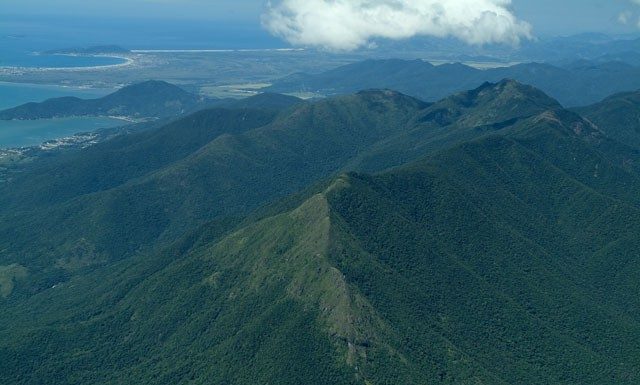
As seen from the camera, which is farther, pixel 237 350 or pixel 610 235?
pixel 610 235

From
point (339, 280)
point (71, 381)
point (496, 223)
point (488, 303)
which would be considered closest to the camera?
point (339, 280)

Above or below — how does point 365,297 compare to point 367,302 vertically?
above

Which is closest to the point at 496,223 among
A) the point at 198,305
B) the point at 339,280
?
the point at 339,280

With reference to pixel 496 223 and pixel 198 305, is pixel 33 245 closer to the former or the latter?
pixel 198 305

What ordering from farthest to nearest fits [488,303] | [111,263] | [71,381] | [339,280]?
1. [111,263]
2. [488,303]
3. [71,381]
4. [339,280]

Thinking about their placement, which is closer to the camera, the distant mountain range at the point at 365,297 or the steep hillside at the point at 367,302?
the steep hillside at the point at 367,302

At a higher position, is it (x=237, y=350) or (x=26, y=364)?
(x=237, y=350)

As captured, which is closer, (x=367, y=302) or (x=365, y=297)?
(x=367, y=302)

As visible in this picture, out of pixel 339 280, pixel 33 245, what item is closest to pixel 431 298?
pixel 339 280

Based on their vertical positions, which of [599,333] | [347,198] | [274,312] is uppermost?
[347,198]

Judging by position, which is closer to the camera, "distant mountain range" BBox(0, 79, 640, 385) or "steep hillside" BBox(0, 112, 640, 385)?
"steep hillside" BBox(0, 112, 640, 385)
